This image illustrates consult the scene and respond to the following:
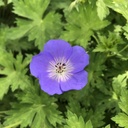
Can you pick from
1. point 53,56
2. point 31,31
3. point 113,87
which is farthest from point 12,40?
point 113,87

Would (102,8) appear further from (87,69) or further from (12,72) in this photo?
(12,72)

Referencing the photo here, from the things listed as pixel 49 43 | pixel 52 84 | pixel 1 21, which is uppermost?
pixel 1 21

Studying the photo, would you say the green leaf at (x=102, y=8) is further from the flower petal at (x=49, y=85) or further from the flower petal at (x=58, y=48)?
the flower petal at (x=49, y=85)

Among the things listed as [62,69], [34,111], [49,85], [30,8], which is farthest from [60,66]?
[30,8]

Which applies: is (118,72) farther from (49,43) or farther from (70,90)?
(49,43)

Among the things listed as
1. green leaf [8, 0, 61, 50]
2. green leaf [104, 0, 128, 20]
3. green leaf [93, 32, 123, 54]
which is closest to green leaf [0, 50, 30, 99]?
green leaf [8, 0, 61, 50]

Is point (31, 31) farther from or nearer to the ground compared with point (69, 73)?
farther from the ground

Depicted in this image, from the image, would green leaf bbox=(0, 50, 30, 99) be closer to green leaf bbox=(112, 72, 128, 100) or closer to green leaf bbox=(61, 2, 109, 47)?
green leaf bbox=(61, 2, 109, 47)
